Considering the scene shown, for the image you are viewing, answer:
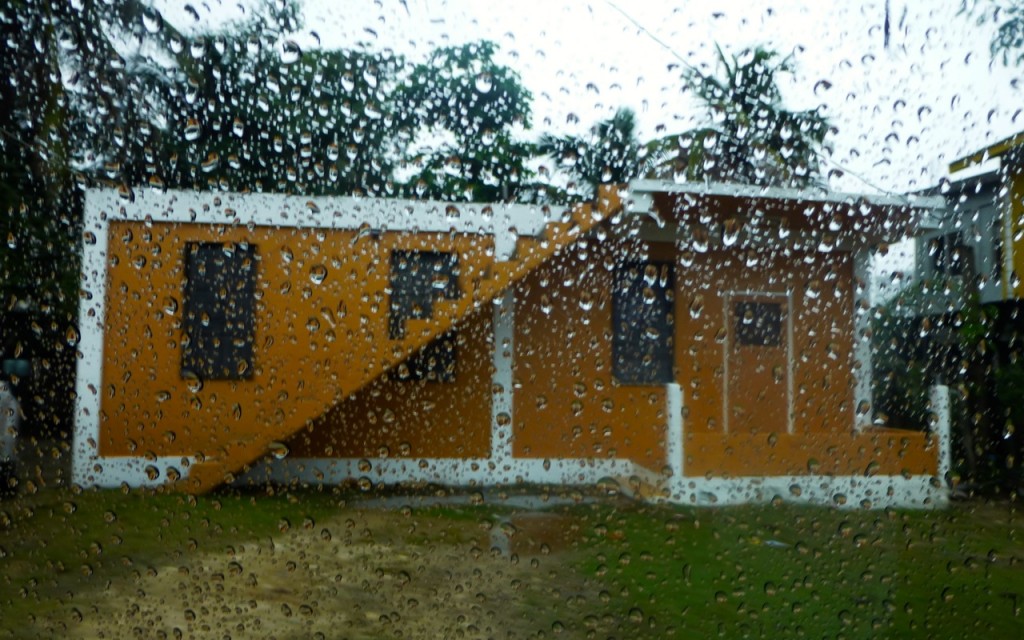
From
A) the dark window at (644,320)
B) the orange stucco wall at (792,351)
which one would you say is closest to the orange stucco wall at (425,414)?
the dark window at (644,320)

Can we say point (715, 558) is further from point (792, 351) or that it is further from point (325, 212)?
point (325, 212)

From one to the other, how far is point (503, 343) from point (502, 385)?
8cm

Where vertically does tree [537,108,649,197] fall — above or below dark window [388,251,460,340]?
above

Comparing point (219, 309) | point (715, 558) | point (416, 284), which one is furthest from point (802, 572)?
point (219, 309)

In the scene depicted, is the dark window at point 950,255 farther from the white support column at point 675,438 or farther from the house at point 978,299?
the white support column at point 675,438

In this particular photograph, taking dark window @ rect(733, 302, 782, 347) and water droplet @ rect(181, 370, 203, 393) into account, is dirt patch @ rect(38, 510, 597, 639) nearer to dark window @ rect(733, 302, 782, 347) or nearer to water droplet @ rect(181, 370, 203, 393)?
water droplet @ rect(181, 370, 203, 393)

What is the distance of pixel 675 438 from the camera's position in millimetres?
1453

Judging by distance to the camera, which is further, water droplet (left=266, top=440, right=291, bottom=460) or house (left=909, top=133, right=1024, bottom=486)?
water droplet (left=266, top=440, right=291, bottom=460)

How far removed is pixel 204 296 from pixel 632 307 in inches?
31.5

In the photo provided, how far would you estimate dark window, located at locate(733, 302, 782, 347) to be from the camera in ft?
4.65

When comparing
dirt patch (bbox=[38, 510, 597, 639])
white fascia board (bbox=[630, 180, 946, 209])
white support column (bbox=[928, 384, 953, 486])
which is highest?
white fascia board (bbox=[630, 180, 946, 209])

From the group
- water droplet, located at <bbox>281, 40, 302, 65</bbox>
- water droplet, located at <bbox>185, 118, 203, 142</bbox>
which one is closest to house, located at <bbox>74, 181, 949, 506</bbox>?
water droplet, located at <bbox>185, 118, 203, 142</bbox>

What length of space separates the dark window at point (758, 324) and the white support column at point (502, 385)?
397mm

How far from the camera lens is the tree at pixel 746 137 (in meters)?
1.39
